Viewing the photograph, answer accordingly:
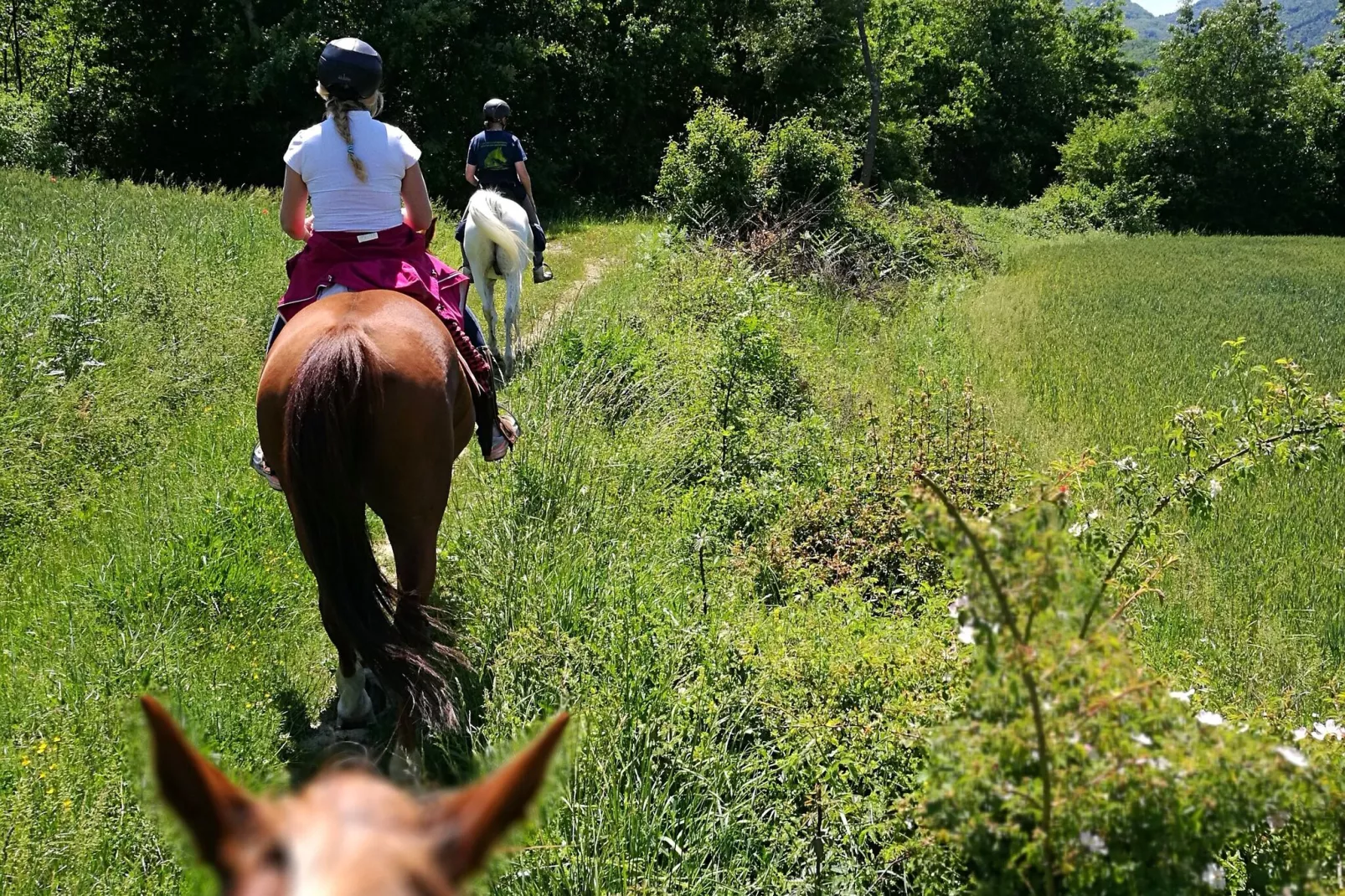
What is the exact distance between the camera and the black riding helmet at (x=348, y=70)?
3221 millimetres

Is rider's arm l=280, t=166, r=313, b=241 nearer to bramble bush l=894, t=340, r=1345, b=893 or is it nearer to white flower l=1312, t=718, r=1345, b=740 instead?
bramble bush l=894, t=340, r=1345, b=893

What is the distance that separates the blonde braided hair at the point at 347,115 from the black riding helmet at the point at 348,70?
2 centimetres

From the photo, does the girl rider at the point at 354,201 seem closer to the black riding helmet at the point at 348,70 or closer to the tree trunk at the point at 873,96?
the black riding helmet at the point at 348,70

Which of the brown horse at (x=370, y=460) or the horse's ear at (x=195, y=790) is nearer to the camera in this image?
the horse's ear at (x=195, y=790)

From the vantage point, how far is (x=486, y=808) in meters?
0.45

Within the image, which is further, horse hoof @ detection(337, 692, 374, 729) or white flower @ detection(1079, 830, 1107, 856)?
horse hoof @ detection(337, 692, 374, 729)

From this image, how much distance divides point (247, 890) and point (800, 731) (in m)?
2.59

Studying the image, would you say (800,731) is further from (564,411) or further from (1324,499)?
(1324,499)

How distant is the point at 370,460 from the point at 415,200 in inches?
54.2

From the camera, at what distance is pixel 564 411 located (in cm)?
512

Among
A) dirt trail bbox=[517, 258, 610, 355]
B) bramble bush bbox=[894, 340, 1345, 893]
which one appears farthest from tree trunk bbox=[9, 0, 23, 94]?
bramble bush bbox=[894, 340, 1345, 893]

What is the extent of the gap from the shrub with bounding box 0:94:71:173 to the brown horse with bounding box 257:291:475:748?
15204mm

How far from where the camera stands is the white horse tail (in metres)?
6.93

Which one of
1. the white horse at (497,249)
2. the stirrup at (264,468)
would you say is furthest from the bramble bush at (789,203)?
the stirrup at (264,468)
